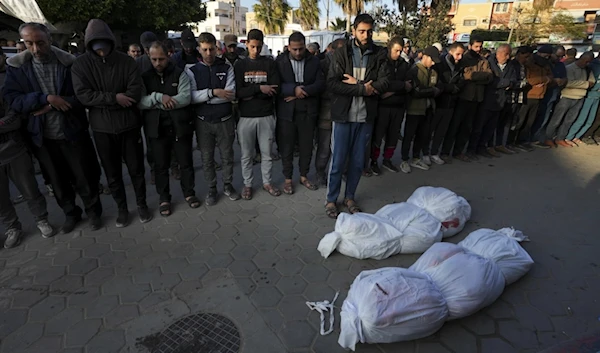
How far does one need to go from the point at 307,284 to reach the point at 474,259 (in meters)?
1.37

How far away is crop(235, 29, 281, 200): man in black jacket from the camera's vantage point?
4.11 m

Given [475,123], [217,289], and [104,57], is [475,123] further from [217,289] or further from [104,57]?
[104,57]

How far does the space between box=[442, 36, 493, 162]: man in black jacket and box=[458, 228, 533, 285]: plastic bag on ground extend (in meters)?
3.24

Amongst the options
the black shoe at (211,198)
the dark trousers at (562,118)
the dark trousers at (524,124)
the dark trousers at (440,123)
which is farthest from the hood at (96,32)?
the dark trousers at (562,118)

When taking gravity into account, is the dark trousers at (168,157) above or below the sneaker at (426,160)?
above

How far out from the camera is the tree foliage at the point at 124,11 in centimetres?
1410

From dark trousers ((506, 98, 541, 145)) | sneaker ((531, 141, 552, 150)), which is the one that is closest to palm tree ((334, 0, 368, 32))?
sneaker ((531, 141, 552, 150))

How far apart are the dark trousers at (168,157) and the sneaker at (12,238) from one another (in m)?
1.43

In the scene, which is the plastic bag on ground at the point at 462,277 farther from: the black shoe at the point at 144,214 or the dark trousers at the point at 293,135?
the black shoe at the point at 144,214

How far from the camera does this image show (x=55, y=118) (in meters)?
3.36

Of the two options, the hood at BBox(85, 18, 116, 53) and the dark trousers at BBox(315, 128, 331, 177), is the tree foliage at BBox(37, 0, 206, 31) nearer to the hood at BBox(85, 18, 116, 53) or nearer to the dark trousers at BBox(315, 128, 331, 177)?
the hood at BBox(85, 18, 116, 53)

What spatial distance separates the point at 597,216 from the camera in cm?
429

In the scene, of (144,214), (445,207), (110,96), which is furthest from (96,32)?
(445,207)

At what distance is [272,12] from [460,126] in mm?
41374
